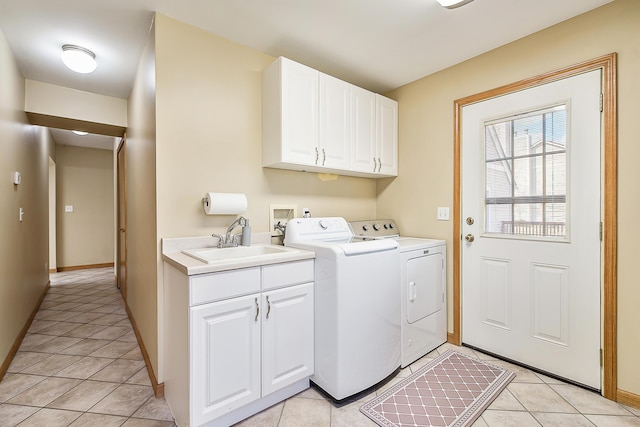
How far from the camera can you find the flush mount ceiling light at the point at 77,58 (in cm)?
213

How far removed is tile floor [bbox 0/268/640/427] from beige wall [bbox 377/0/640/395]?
0.36 meters

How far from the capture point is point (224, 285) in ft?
4.88

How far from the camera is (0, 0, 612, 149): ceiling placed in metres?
1.77

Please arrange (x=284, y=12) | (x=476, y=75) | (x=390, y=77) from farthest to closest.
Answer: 1. (x=390, y=77)
2. (x=476, y=75)
3. (x=284, y=12)

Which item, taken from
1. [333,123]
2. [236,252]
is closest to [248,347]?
[236,252]

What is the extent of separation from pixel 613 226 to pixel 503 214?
23.8 inches

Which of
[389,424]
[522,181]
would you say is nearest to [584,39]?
[522,181]

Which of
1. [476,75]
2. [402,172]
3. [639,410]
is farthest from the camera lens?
[402,172]

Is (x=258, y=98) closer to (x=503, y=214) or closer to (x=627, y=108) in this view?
(x=503, y=214)

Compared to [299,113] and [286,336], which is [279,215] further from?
[286,336]

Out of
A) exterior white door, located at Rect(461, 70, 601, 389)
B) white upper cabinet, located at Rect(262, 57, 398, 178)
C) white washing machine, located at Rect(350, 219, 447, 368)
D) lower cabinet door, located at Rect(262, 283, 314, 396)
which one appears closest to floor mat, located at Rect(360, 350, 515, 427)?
white washing machine, located at Rect(350, 219, 447, 368)

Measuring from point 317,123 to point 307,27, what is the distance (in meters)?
0.62

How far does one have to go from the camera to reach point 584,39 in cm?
186

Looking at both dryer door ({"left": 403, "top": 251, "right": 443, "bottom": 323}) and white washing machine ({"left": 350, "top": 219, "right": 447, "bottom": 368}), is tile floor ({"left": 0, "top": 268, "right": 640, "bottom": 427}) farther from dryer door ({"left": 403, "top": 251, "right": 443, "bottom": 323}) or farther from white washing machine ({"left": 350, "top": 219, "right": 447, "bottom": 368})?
dryer door ({"left": 403, "top": 251, "right": 443, "bottom": 323})
